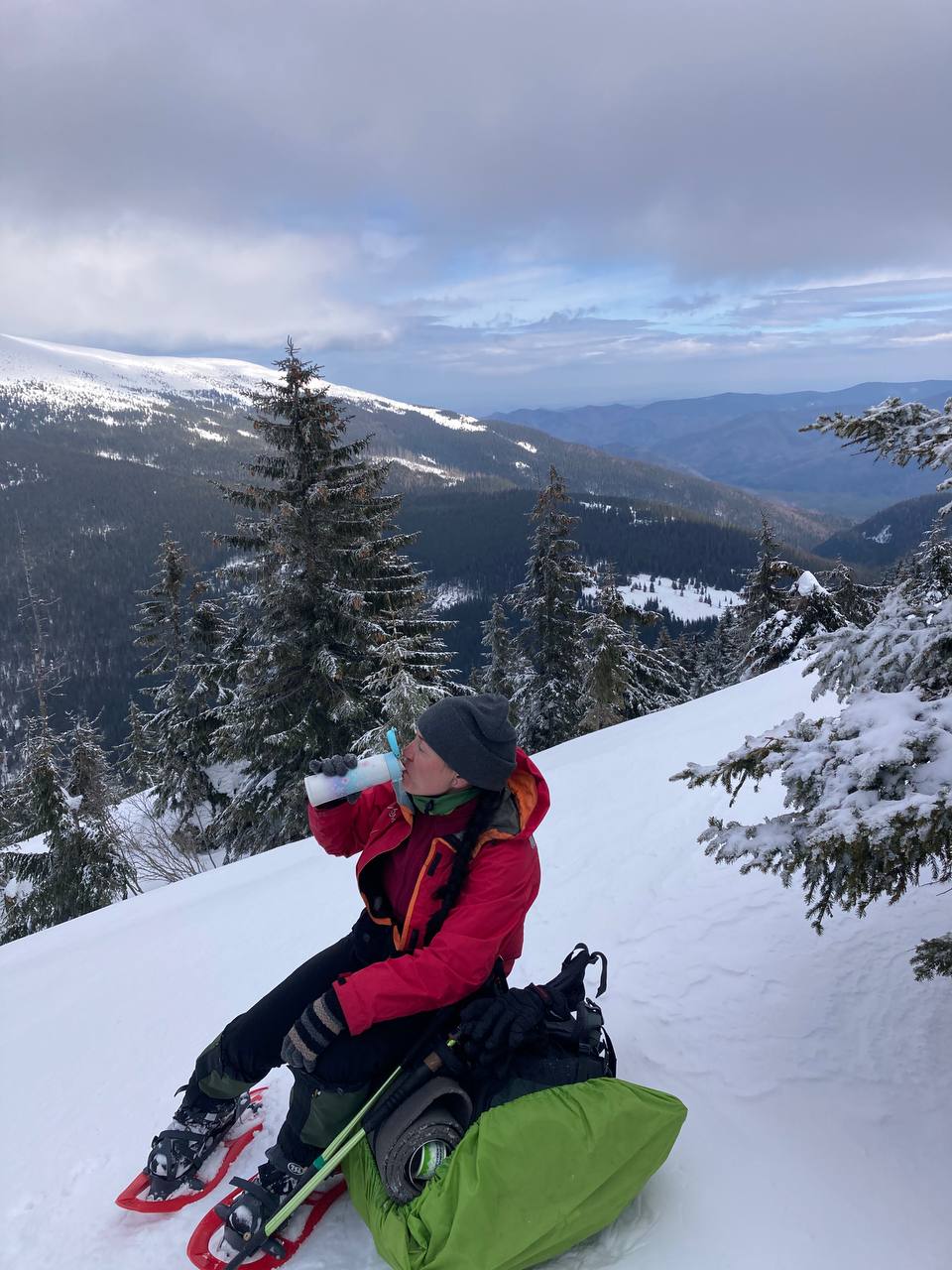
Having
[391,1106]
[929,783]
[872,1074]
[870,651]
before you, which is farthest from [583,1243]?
[870,651]

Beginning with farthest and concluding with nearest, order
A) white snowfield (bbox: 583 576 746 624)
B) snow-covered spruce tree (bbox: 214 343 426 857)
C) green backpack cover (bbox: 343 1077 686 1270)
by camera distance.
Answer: white snowfield (bbox: 583 576 746 624), snow-covered spruce tree (bbox: 214 343 426 857), green backpack cover (bbox: 343 1077 686 1270)

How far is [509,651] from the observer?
33656mm

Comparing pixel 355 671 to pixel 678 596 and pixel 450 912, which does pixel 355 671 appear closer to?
pixel 450 912

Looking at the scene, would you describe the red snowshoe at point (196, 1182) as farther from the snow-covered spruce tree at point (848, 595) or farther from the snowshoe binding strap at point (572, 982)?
the snow-covered spruce tree at point (848, 595)

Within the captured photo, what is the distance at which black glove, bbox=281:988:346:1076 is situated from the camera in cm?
247

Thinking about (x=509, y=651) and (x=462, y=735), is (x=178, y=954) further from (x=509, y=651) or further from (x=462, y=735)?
(x=509, y=651)

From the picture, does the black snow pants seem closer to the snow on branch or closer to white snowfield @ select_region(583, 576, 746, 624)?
the snow on branch

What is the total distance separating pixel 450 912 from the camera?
266 cm

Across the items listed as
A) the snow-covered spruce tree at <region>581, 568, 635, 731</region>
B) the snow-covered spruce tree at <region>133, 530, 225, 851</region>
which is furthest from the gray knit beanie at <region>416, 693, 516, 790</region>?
the snow-covered spruce tree at <region>133, 530, 225, 851</region>

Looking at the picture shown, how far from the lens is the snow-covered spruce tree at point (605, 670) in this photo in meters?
20.6

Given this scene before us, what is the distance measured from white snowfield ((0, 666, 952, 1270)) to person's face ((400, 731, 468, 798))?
4.42ft

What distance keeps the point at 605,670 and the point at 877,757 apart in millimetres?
18641

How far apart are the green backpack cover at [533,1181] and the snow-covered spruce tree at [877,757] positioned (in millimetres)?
985

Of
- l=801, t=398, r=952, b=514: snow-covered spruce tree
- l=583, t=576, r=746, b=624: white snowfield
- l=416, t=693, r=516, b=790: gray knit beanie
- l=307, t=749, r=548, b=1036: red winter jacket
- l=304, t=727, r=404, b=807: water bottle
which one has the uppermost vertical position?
l=801, t=398, r=952, b=514: snow-covered spruce tree
